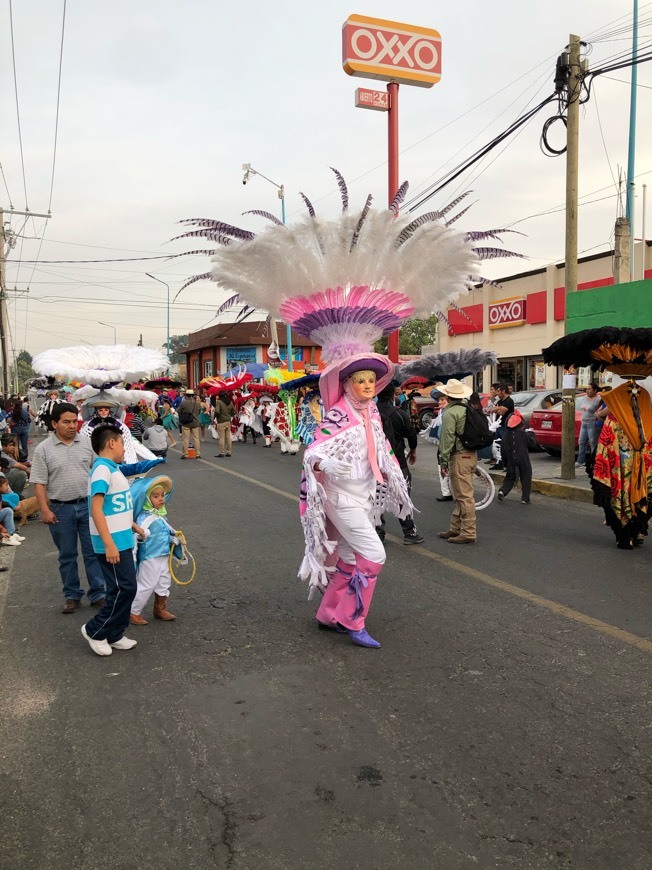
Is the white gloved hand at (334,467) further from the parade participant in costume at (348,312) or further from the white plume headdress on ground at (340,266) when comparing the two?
the white plume headdress on ground at (340,266)

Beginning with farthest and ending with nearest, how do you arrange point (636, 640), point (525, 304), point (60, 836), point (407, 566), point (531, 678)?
point (525, 304) → point (407, 566) → point (636, 640) → point (531, 678) → point (60, 836)

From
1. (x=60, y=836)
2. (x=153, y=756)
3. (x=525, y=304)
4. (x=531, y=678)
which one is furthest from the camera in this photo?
(x=525, y=304)

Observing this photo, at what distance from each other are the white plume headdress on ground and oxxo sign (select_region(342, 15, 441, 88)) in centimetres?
1647

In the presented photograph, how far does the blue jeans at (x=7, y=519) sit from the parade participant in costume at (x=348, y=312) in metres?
4.70

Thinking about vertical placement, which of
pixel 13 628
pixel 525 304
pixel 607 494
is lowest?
pixel 13 628

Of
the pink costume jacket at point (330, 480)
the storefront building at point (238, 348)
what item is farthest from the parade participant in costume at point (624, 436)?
the storefront building at point (238, 348)

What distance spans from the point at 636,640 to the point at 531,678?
103 cm

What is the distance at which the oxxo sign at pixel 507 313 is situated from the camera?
29.6 meters

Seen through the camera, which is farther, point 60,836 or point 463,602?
point 463,602

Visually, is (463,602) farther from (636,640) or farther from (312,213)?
(312,213)

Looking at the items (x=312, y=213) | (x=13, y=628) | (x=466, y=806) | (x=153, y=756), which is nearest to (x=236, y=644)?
(x=153, y=756)

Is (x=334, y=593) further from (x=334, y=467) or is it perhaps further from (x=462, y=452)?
(x=462, y=452)

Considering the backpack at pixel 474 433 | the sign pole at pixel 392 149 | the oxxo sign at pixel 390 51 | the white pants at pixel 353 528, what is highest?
the oxxo sign at pixel 390 51

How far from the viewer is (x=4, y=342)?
117 feet
